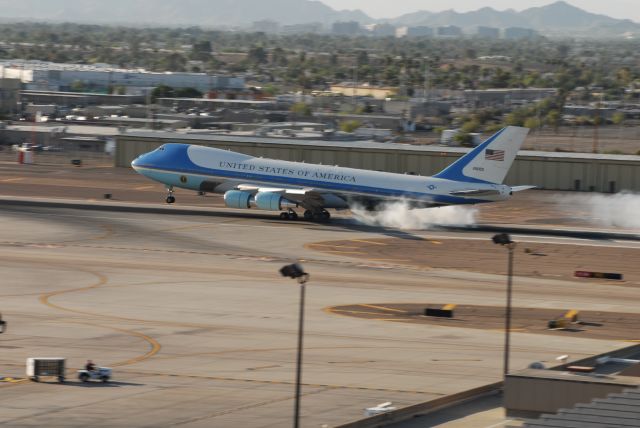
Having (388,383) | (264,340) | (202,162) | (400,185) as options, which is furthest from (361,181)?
(388,383)

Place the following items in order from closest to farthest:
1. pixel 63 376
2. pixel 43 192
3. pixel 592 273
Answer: pixel 63 376 < pixel 592 273 < pixel 43 192

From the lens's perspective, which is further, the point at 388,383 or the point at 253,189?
the point at 253,189

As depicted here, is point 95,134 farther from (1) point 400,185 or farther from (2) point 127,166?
(1) point 400,185

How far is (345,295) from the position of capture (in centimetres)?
7212

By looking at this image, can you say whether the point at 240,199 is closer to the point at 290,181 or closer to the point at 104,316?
the point at 290,181

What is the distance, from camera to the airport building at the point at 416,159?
128375mm

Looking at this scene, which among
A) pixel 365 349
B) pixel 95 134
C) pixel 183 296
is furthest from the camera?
pixel 95 134

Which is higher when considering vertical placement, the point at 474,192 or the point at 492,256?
the point at 474,192

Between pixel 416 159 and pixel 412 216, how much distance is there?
1344 inches

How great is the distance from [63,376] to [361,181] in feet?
167

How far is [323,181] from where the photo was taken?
99.0 meters

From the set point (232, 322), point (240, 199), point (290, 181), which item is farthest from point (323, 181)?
point (232, 322)

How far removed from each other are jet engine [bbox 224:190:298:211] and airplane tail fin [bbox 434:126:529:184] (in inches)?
545

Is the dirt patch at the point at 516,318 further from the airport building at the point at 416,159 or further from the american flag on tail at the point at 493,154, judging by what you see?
the airport building at the point at 416,159
